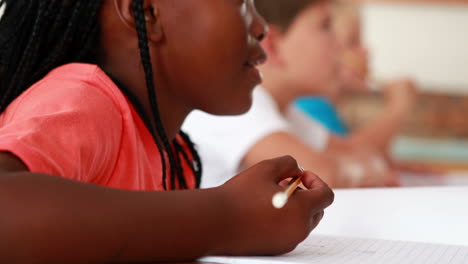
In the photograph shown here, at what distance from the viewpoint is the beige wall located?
5.06 metres

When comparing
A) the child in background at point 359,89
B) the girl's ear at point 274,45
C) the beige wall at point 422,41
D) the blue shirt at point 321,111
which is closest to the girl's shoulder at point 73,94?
the girl's ear at point 274,45

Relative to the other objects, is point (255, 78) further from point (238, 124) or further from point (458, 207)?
point (238, 124)

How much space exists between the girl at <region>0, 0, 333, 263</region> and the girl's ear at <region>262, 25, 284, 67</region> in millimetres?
673

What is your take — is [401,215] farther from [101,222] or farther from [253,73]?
[101,222]

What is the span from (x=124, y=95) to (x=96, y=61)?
0.05 metres

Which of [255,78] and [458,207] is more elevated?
[255,78]

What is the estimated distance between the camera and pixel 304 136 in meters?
1.42

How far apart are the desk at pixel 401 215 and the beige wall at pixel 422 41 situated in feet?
14.4

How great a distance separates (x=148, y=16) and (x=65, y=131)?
0.57 feet

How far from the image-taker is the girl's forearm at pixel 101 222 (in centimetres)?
36

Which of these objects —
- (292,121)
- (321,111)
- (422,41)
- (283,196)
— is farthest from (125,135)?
(422,41)

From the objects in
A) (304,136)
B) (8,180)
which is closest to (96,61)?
(8,180)

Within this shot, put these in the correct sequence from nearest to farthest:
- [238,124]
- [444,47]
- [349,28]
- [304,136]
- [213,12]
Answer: [213,12] → [238,124] → [304,136] → [349,28] → [444,47]

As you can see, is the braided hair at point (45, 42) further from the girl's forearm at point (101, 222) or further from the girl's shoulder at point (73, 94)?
the girl's forearm at point (101, 222)
